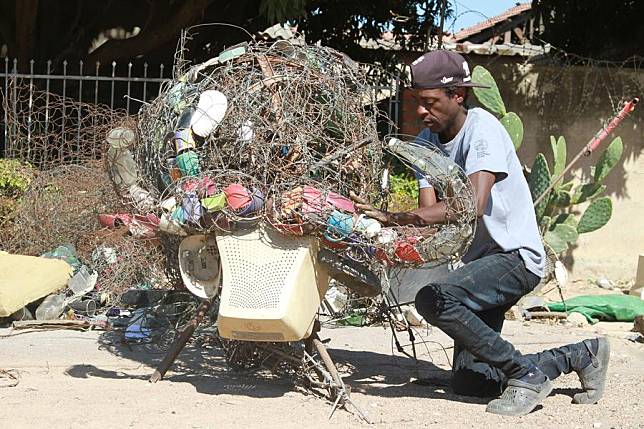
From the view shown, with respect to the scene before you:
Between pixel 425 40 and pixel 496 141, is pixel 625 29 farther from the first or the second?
pixel 496 141

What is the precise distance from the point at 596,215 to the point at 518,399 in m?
5.52

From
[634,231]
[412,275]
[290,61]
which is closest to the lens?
[290,61]

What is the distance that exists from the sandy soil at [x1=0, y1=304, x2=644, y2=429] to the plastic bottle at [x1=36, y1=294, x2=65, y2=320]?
51cm

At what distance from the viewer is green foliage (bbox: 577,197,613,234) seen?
10.2 m

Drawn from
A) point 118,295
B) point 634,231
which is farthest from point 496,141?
point 634,231

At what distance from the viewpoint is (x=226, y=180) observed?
5023 mm

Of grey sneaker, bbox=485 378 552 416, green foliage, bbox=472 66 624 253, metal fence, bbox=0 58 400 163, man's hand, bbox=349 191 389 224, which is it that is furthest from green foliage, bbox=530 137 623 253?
man's hand, bbox=349 191 389 224

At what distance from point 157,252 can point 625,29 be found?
321 inches

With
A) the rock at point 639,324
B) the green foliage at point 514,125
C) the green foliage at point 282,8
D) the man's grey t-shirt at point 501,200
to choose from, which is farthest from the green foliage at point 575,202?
the man's grey t-shirt at point 501,200

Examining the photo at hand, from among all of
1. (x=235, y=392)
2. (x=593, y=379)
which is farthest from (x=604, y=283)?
(x=235, y=392)

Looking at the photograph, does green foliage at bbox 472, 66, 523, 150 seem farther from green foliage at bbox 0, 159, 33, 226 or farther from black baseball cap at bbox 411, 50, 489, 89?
black baseball cap at bbox 411, 50, 489, 89

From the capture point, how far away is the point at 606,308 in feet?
29.8

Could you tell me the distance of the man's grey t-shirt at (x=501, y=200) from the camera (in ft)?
16.7

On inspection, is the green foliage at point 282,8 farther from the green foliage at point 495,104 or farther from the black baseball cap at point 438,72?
the black baseball cap at point 438,72
